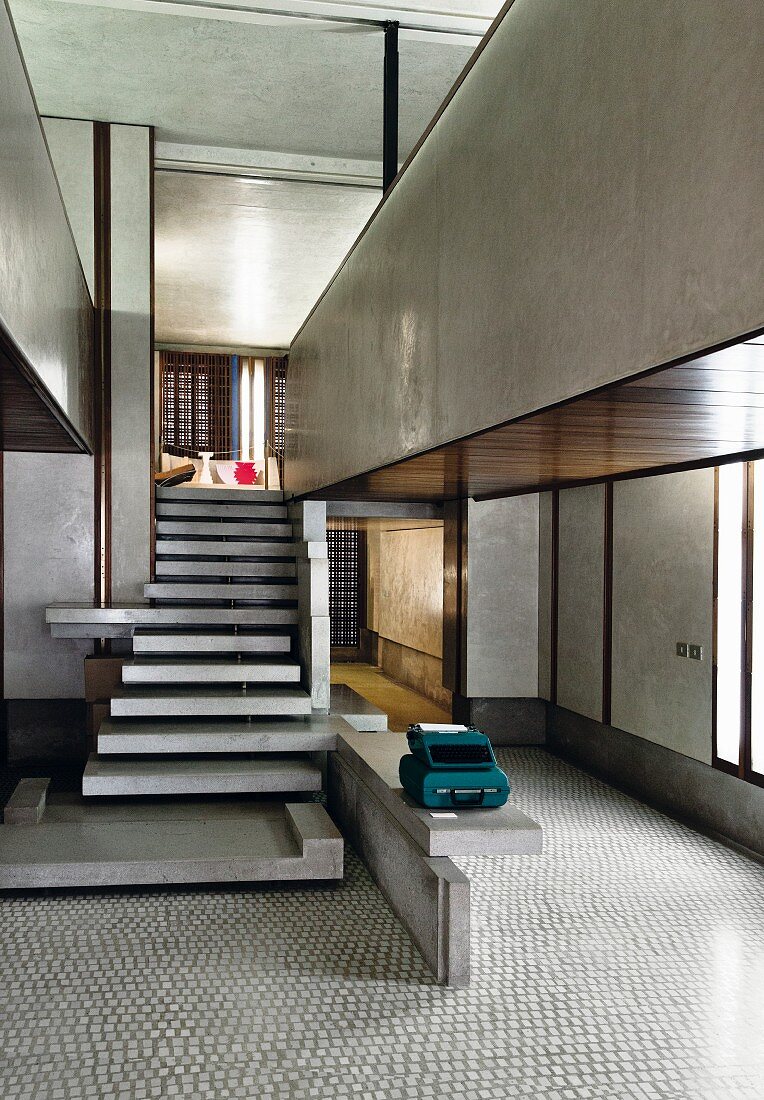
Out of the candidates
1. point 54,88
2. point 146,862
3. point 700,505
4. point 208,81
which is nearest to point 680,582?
point 700,505

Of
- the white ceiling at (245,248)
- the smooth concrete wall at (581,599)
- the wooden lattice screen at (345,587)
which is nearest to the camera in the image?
the smooth concrete wall at (581,599)

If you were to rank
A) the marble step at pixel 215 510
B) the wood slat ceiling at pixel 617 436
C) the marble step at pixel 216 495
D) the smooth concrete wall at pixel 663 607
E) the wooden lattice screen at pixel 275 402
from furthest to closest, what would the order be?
the wooden lattice screen at pixel 275 402 < the marble step at pixel 216 495 < the marble step at pixel 215 510 < the smooth concrete wall at pixel 663 607 < the wood slat ceiling at pixel 617 436

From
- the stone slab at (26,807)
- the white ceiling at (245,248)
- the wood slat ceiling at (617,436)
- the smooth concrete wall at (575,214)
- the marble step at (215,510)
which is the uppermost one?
the white ceiling at (245,248)

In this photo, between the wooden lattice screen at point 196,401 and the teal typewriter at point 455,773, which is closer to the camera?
the teal typewriter at point 455,773

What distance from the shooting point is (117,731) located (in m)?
5.71

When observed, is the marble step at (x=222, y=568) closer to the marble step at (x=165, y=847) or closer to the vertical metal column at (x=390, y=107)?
the marble step at (x=165, y=847)

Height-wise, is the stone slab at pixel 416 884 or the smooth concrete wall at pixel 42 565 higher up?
the smooth concrete wall at pixel 42 565

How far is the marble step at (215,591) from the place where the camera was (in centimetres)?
715

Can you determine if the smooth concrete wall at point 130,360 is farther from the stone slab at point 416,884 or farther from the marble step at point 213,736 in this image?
the stone slab at point 416,884

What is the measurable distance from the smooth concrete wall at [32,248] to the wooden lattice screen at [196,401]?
8710mm

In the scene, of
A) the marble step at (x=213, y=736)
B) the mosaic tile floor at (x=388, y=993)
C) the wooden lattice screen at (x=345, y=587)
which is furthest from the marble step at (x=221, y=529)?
the wooden lattice screen at (x=345, y=587)

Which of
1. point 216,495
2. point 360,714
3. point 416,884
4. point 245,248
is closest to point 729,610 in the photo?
point 360,714

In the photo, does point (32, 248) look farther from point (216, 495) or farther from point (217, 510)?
point (216, 495)

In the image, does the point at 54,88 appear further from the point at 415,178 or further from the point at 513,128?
the point at 513,128
